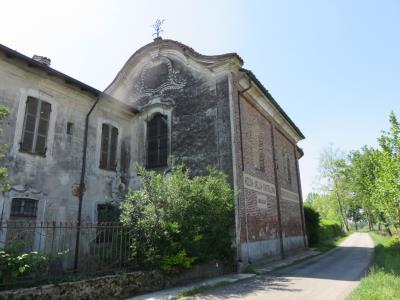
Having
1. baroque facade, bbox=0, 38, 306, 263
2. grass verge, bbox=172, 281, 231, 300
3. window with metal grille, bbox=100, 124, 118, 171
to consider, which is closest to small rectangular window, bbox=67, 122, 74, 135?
baroque facade, bbox=0, 38, 306, 263

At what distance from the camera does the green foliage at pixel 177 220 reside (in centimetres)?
871

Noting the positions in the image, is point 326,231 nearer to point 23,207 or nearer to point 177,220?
point 177,220

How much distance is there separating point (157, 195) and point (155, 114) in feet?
19.5

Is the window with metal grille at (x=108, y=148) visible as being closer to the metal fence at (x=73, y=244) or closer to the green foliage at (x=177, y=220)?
the metal fence at (x=73, y=244)

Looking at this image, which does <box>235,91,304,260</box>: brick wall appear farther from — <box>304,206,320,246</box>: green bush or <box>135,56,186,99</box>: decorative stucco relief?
<box>304,206,320,246</box>: green bush

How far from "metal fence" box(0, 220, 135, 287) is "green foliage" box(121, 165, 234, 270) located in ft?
1.13

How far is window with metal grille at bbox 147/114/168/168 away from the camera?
14.0 m

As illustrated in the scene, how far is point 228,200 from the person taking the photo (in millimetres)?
10789

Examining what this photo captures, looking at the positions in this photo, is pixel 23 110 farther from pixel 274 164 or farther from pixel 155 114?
pixel 274 164

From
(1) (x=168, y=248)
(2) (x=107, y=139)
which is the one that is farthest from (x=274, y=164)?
(1) (x=168, y=248)

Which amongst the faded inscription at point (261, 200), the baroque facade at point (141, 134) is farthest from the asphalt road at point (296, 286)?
the faded inscription at point (261, 200)

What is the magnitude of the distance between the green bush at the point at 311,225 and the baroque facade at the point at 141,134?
703 centimetres

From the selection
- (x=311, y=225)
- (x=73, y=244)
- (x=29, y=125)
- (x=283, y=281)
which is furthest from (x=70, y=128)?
(x=311, y=225)

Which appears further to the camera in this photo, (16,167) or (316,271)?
(316,271)
